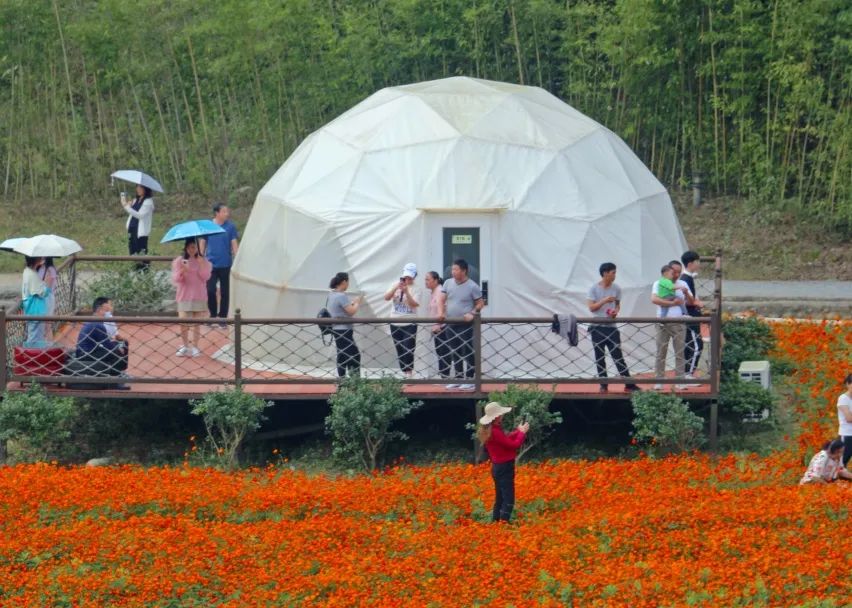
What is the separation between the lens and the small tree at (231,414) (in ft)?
53.7

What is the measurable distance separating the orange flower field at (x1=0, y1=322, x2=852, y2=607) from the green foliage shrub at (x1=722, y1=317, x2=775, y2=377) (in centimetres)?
293

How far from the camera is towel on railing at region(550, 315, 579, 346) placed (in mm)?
16391

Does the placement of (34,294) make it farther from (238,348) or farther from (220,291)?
(220,291)

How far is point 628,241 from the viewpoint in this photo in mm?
18656

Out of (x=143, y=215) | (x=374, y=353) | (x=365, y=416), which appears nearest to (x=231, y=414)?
(x=365, y=416)

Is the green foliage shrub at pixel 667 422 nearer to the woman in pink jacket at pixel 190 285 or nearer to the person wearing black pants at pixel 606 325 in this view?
the person wearing black pants at pixel 606 325

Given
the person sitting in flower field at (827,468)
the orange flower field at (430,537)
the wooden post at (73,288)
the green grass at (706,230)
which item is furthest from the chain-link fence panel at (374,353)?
the green grass at (706,230)

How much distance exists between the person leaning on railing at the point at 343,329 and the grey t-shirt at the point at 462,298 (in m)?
1.02

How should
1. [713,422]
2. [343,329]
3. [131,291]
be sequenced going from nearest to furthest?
[713,422] → [343,329] → [131,291]

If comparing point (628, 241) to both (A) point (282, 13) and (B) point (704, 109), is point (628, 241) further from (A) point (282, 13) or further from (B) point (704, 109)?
(A) point (282, 13)

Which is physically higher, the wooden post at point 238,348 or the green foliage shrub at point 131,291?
the green foliage shrub at point 131,291

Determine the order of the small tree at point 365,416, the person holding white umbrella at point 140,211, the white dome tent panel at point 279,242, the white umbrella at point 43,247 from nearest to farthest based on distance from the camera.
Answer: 1. the small tree at point 365,416
2. the white umbrella at point 43,247
3. the white dome tent panel at point 279,242
4. the person holding white umbrella at point 140,211

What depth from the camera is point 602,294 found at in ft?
55.8

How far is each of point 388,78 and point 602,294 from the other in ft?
42.1
